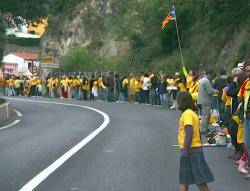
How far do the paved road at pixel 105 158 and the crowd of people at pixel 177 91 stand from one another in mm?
798

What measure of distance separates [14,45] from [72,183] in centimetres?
11531

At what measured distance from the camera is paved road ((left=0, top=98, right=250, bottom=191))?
1012cm

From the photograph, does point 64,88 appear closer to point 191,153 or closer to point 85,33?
point 85,33

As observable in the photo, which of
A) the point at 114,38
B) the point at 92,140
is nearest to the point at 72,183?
the point at 92,140

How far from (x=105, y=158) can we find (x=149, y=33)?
43103mm

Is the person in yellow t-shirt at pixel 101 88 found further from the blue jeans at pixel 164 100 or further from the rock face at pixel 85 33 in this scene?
the rock face at pixel 85 33

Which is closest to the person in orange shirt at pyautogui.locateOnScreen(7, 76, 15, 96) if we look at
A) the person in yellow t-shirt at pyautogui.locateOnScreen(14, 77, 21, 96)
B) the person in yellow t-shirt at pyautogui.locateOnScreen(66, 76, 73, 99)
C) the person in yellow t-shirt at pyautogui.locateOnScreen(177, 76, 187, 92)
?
the person in yellow t-shirt at pyautogui.locateOnScreen(14, 77, 21, 96)

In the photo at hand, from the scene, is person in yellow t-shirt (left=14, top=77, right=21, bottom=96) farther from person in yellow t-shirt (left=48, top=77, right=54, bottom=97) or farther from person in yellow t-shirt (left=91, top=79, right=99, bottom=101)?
person in yellow t-shirt (left=91, top=79, right=99, bottom=101)

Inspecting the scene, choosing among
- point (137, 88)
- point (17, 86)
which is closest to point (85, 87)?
point (137, 88)

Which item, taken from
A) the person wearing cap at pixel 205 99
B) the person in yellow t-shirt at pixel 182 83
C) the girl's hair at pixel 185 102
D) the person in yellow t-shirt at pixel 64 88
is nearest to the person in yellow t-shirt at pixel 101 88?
the person in yellow t-shirt at pixel 64 88

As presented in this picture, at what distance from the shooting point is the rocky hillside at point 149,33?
39312mm

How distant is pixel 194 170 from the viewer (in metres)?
8.04

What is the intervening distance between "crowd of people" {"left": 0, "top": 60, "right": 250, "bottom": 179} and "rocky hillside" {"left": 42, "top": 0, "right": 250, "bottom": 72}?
454cm

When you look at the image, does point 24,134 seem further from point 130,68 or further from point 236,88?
point 130,68
